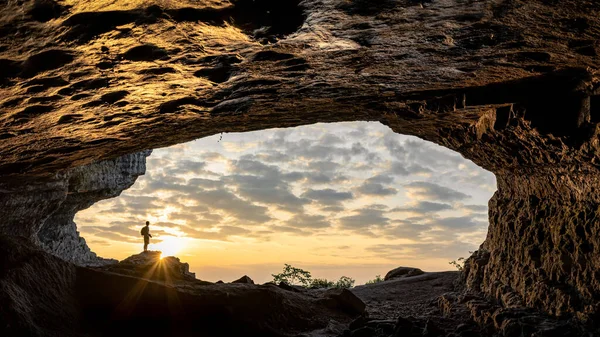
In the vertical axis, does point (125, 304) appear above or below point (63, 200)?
below

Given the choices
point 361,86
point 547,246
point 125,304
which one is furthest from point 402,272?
point 361,86

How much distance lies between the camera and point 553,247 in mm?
9016

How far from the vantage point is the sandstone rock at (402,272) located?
23.2 m

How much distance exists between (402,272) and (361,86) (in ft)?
59.5

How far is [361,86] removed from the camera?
861 centimetres

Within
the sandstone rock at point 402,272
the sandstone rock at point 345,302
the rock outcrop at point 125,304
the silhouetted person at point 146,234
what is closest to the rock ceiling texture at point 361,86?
the rock outcrop at point 125,304

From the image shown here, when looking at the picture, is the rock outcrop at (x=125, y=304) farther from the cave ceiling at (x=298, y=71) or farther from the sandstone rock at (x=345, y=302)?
the cave ceiling at (x=298, y=71)

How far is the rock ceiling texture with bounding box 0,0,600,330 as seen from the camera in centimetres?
495

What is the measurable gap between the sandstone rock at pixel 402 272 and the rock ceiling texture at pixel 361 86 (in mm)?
10444

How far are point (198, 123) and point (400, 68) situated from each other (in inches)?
217

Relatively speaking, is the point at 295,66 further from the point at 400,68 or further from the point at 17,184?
the point at 17,184

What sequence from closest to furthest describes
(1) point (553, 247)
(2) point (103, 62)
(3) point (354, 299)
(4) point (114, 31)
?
(4) point (114, 31)
(2) point (103, 62)
(1) point (553, 247)
(3) point (354, 299)

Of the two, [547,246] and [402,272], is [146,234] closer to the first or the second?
[402,272]

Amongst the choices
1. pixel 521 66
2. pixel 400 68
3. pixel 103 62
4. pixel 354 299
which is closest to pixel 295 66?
pixel 400 68
